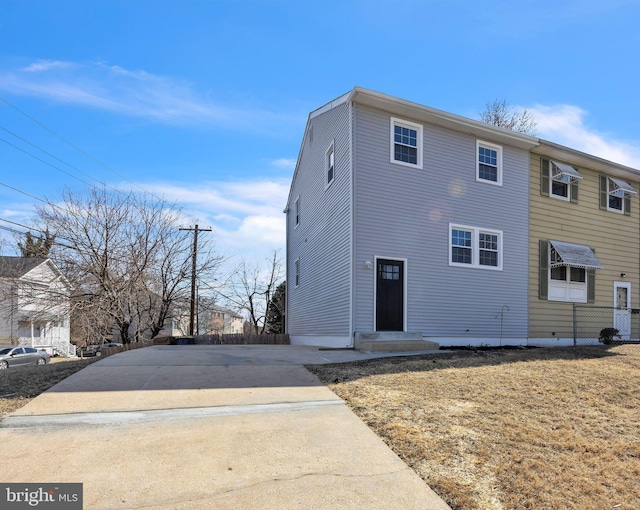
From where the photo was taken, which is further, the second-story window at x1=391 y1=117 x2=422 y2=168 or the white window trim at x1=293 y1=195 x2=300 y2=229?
the white window trim at x1=293 y1=195 x2=300 y2=229

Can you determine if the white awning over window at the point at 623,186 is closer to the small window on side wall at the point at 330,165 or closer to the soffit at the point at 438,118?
the soffit at the point at 438,118

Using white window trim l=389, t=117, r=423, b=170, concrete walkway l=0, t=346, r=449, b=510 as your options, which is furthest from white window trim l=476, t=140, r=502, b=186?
concrete walkway l=0, t=346, r=449, b=510

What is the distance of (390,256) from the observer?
1095cm

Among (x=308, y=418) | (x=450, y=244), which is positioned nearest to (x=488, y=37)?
(x=450, y=244)

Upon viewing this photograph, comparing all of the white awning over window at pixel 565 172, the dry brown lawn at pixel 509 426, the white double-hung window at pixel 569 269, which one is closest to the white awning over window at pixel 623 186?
the white awning over window at pixel 565 172

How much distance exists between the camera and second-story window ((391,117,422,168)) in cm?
1132

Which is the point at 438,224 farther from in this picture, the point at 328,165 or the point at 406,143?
the point at 328,165

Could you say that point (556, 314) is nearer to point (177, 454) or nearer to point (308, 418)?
point (308, 418)

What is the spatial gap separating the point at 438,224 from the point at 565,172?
5094 mm

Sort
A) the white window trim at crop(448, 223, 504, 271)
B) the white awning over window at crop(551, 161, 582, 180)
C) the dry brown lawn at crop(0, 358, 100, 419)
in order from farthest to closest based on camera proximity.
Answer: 1. the white awning over window at crop(551, 161, 582, 180)
2. the white window trim at crop(448, 223, 504, 271)
3. the dry brown lawn at crop(0, 358, 100, 419)

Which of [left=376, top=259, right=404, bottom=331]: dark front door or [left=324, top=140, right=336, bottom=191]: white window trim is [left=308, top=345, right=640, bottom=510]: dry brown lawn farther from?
[left=324, top=140, right=336, bottom=191]: white window trim

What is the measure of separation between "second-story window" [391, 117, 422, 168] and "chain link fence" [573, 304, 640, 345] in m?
7.02

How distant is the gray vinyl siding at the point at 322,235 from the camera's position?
36.6ft

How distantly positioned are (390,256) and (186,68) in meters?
6.95
